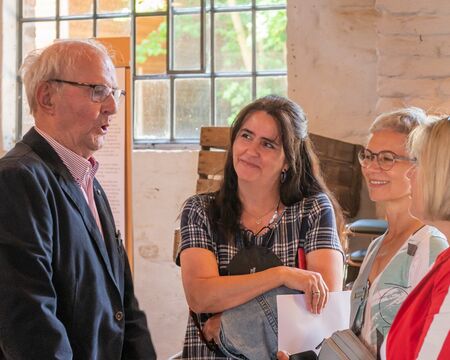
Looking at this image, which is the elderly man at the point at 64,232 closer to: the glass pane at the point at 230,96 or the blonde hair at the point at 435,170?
the blonde hair at the point at 435,170

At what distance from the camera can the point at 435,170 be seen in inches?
51.0

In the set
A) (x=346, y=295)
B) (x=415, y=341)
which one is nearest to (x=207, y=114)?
(x=346, y=295)

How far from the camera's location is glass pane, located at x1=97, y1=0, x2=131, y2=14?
404 centimetres

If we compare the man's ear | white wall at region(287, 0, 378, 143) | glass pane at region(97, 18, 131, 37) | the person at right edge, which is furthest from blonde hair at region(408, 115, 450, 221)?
glass pane at region(97, 18, 131, 37)

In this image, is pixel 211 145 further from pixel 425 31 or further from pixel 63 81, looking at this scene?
pixel 63 81

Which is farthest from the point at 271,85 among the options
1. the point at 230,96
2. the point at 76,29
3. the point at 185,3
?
the point at 76,29

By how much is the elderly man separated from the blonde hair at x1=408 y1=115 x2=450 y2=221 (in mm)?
795

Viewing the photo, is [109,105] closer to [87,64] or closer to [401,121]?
[87,64]

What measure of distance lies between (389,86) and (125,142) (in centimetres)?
116

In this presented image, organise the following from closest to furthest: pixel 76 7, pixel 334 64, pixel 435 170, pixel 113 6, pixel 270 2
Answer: pixel 435 170 → pixel 334 64 → pixel 270 2 → pixel 113 6 → pixel 76 7

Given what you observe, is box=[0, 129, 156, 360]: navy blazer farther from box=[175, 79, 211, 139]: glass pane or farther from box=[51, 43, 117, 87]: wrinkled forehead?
box=[175, 79, 211, 139]: glass pane

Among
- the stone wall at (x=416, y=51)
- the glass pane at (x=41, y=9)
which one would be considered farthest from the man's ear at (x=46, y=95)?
the glass pane at (x=41, y=9)

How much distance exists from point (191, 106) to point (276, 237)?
2.04 metres

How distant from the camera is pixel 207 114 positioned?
395 cm
